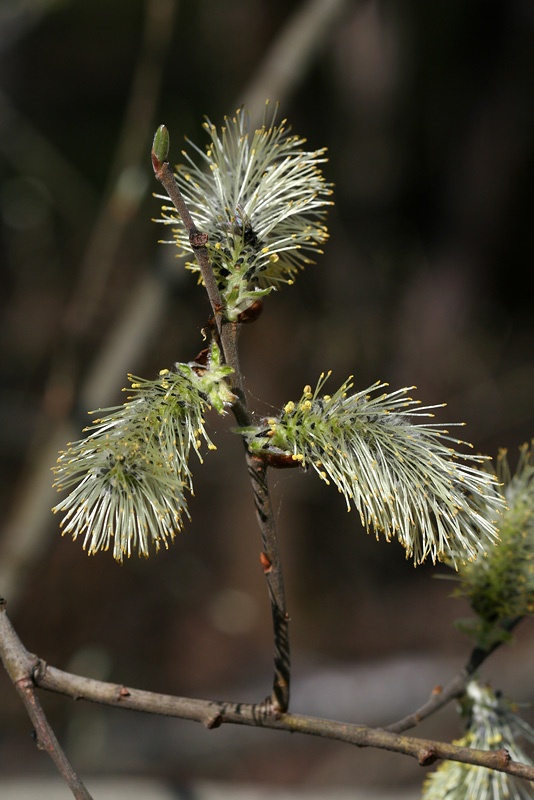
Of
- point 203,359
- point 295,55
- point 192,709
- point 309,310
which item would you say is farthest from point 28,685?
point 309,310

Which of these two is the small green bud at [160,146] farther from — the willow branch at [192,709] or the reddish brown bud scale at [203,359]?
the willow branch at [192,709]

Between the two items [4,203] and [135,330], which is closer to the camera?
[135,330]

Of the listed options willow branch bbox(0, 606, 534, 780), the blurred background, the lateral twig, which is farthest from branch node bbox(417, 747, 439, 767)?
the blurred background

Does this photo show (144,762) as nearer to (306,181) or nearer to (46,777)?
(46,777)

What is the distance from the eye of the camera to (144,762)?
8.52 ft

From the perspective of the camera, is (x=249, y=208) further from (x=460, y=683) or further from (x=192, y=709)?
(x=460, y=683)

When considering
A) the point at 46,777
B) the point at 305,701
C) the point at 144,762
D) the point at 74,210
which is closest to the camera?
the point at 46,777

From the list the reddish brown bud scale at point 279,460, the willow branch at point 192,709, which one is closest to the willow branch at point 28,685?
the willow branch at point 192,709

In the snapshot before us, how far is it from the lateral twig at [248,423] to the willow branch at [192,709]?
0.06 metres

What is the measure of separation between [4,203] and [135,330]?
58.3 inches

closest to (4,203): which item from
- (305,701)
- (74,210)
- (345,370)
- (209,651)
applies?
(74,210)

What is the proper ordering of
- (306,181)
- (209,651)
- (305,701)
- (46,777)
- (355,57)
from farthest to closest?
(355,57) < (209,651) < (305,701) < (46,777) < (306,181)

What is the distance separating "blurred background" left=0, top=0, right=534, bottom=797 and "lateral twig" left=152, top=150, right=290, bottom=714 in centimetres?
214

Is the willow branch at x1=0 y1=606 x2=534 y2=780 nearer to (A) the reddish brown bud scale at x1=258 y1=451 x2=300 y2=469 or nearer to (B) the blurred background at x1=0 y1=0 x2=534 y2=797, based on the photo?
(A) the reddish brown bud scale at x1=258 y1=451 x2=300 y2=469
